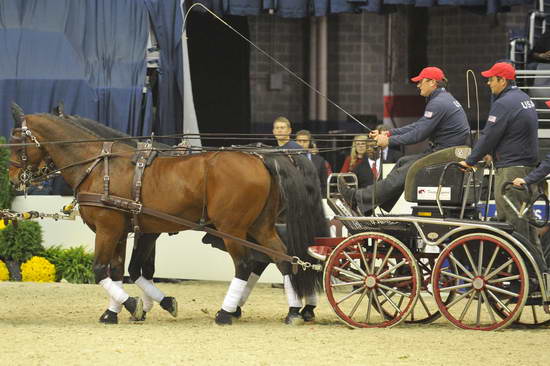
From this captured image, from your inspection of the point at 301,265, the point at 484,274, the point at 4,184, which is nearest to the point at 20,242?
the point at 4,184

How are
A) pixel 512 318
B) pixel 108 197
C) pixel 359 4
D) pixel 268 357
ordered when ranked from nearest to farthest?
pixel 268 357 → pixel 512 318 → pixel 108 197 → pixel 359 4

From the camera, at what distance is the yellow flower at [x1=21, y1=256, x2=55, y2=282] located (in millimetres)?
13954

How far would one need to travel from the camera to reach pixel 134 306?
10539mm

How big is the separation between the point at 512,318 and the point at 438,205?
3.63 feet

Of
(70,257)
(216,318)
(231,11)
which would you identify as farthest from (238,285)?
(231,11)

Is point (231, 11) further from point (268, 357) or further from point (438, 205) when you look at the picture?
point (268, 357)

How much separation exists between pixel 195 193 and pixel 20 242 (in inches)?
170

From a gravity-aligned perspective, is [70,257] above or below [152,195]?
below

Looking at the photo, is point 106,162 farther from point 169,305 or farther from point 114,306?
point 169,305

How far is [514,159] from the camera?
9859 mm

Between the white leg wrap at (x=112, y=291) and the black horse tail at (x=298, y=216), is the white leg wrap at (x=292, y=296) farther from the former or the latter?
the white leg wrap at (x=112, y=291)

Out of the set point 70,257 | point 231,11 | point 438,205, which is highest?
point 231,11

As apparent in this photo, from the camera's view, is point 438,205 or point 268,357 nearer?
point 268,357

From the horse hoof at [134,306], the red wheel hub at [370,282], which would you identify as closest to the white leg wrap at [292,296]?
the red wheel hub at [370,282]
